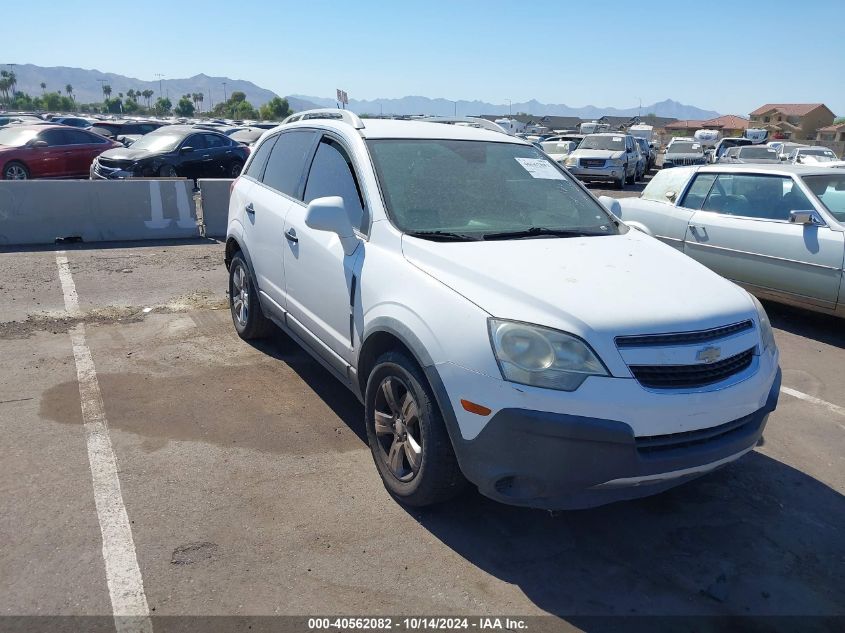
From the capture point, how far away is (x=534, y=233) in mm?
3982

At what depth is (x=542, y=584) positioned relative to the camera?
121 inches

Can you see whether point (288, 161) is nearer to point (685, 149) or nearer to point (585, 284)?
point (585, 284)

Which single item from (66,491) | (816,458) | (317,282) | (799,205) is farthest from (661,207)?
(66,491)

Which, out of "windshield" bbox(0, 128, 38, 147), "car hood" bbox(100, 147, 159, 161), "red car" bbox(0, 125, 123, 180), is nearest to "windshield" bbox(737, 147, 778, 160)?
"car hood" bbox(100, 147, 159, 161)

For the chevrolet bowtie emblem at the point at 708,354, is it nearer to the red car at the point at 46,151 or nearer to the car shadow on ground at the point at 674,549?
the car shadow on ground at the point at 674,549

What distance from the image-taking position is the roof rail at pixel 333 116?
181 inches

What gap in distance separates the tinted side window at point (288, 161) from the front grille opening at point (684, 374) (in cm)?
288

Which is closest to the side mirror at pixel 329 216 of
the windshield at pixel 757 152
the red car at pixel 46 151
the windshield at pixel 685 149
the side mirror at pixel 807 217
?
the side mirror at pixel 807 217

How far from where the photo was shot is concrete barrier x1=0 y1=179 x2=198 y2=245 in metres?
10.1

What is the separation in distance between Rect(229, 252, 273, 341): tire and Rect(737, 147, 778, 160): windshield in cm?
2061

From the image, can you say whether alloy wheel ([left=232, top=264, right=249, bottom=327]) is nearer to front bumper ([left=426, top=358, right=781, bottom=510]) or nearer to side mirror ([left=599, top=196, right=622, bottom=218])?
side mirror ([left=599, top=196, right=622, bottom=218])

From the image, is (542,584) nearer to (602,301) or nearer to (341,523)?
(341,523)

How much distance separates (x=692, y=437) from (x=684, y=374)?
11.1 inches

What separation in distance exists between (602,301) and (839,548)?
1.76 metres
